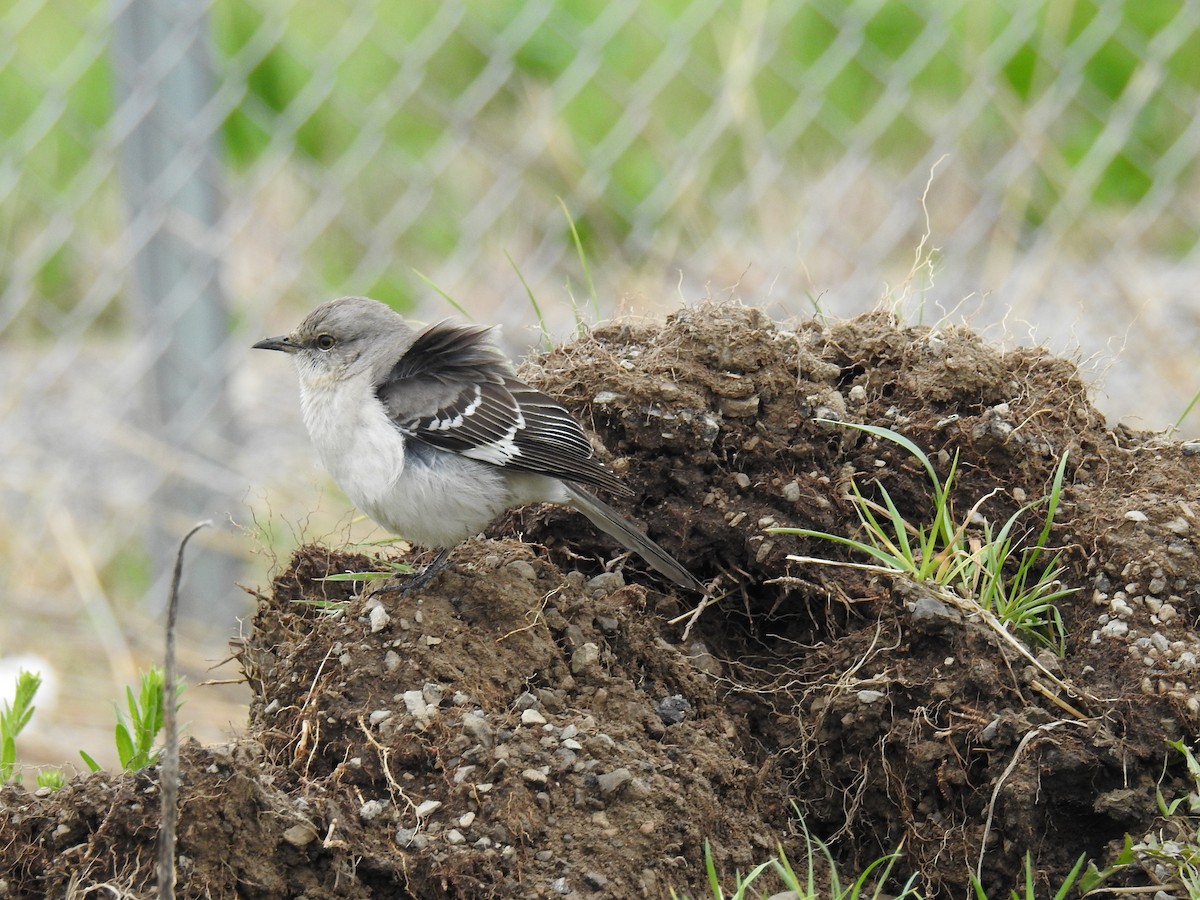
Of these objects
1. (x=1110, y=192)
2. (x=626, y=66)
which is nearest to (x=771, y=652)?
(x=626, y=66)

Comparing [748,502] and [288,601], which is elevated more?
[748,502]

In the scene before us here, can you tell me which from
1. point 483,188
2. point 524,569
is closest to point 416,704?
point 524,569

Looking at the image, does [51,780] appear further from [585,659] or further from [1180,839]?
[1180,839]

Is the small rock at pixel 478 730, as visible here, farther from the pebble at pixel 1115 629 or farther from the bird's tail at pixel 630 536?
the pebble at pixel 1115 629

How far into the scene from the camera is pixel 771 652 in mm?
4156

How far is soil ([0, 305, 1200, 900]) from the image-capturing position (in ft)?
10.6

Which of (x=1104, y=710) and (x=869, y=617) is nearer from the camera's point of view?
(x=1104, y=710)

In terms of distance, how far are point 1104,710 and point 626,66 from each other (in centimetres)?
678

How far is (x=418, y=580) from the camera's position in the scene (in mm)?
4039

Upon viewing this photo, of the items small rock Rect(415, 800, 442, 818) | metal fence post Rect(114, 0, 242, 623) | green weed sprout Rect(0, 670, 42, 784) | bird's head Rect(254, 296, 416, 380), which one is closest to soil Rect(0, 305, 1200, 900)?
small rock Rect(415, 800, 442, 818)

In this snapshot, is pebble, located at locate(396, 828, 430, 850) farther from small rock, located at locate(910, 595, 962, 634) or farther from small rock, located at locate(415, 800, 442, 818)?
small rock, located at locate(910, 595, 962, 634)

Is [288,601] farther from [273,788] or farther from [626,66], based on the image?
[626,66]

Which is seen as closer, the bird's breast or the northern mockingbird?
the northern mockingbird

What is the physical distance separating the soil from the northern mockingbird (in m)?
0.16
